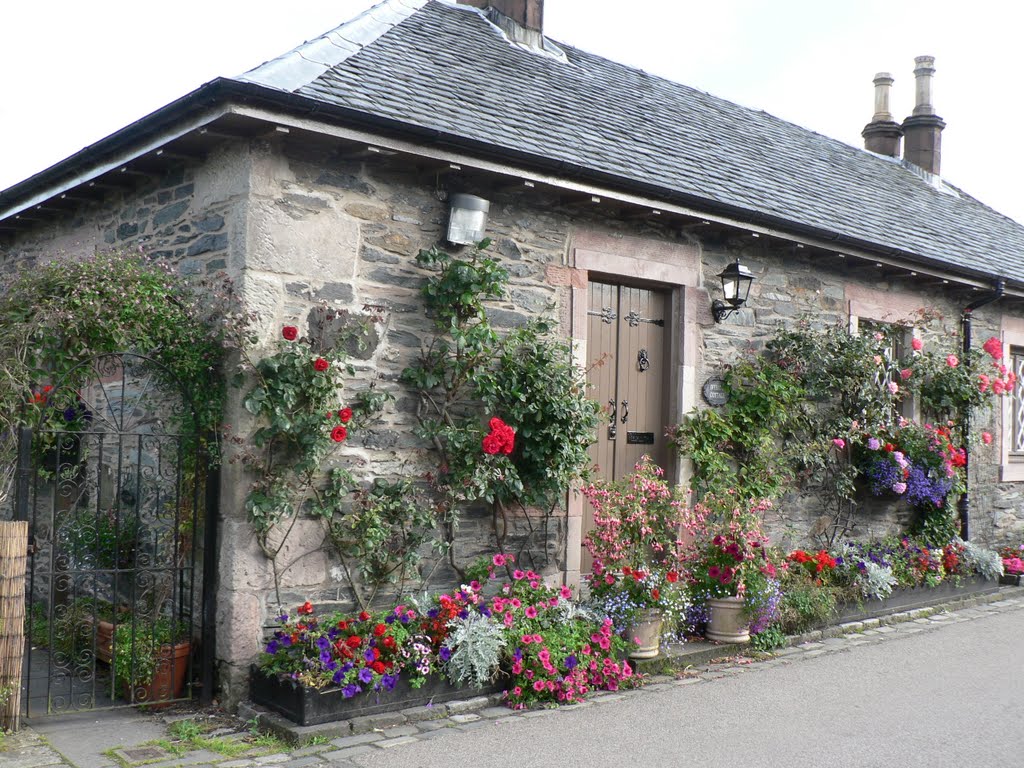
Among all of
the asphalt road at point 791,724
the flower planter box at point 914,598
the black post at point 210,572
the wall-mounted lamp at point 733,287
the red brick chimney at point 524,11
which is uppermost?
the red brick chimney at point 524,11

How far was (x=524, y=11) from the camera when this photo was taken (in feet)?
31.2

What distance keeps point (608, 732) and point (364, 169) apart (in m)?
3.54

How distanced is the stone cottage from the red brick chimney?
0.07 ft

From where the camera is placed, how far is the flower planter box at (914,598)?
7.77 m

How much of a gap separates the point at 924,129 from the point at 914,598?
331 inches

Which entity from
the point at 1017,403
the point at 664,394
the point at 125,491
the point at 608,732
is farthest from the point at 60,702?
the point at 1017,403

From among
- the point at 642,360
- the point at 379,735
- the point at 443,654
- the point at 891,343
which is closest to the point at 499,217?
the point at 642,360

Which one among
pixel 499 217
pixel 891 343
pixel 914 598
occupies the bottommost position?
pixel 914 598

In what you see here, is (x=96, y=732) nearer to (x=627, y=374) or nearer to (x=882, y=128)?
(x=627, y=374)

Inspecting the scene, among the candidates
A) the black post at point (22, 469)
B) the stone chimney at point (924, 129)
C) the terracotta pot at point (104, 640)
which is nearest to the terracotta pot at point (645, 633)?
the terracotta pot at point (104, 640)

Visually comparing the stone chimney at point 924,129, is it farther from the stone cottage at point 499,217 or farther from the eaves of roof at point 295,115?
the eaves of roof at point 295,115

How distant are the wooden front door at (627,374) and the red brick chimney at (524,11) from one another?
11.7ft

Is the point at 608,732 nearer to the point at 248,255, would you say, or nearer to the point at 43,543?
the point at 248,255

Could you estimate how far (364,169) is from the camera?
5.81 metres
